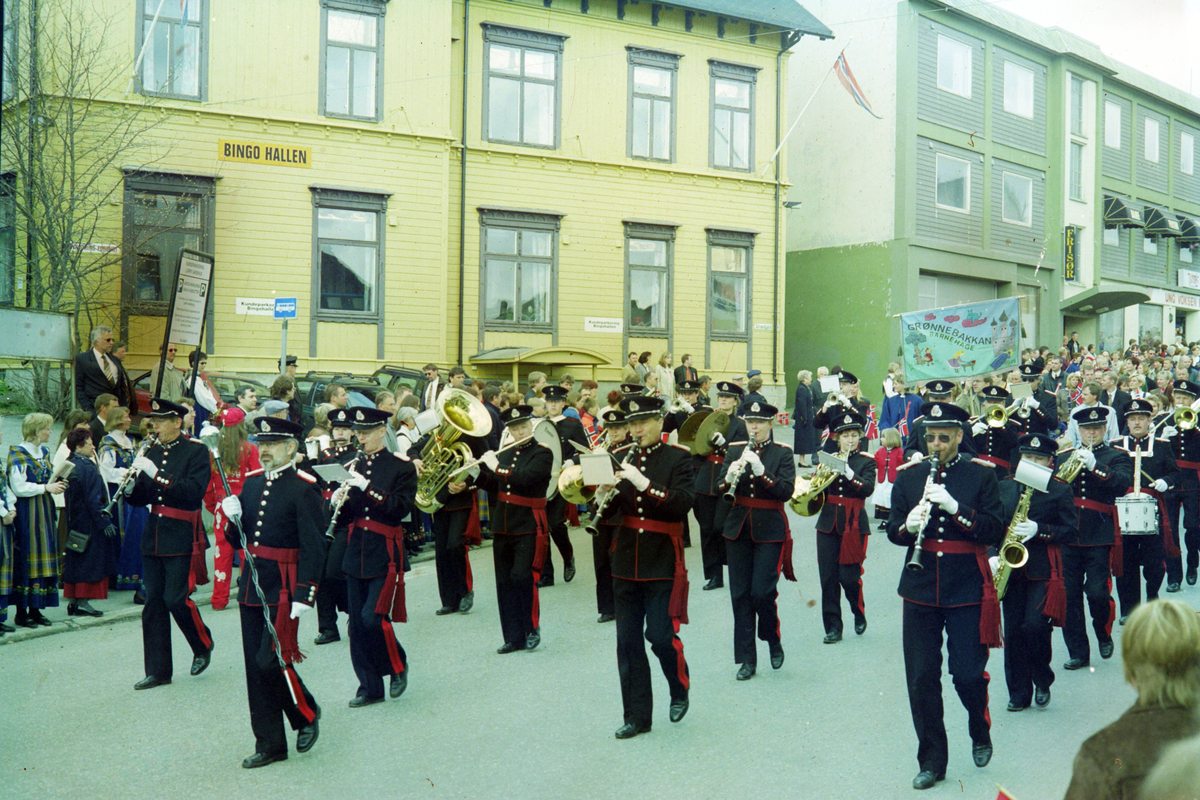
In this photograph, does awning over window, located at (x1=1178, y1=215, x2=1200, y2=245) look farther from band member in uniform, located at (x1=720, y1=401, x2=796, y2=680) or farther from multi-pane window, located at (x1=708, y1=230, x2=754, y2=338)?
band member in uniform, located at (x1=720, y1=401, x2=796, y2=680)

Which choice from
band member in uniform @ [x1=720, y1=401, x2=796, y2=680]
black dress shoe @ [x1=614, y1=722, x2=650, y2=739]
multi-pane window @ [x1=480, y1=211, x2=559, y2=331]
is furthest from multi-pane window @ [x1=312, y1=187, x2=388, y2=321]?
black dress shoe @ [x1=614, y1=722, x2=650, y2=739]

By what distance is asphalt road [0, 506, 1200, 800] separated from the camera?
5.89 m

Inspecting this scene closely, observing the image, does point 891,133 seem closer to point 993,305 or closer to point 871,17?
point 871,17

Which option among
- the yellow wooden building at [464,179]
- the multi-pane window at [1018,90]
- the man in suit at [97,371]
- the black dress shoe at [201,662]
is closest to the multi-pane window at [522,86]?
the yellow wooden building at [464,179]

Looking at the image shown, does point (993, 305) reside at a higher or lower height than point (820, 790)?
higher

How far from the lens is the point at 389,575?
754 cm

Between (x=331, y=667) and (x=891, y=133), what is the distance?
77.6 feet

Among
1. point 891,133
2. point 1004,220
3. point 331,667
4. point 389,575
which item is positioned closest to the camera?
point 389,575

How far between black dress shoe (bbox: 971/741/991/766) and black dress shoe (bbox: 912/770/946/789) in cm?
35

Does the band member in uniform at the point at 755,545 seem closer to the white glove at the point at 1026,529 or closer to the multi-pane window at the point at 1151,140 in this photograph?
the white glove at the point at 1026,529

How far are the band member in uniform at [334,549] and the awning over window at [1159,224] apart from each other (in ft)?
118

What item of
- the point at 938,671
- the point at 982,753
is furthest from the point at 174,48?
the point at 982,753

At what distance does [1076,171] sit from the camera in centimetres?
3425

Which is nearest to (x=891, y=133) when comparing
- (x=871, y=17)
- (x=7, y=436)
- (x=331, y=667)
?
(x=871, y=17)
